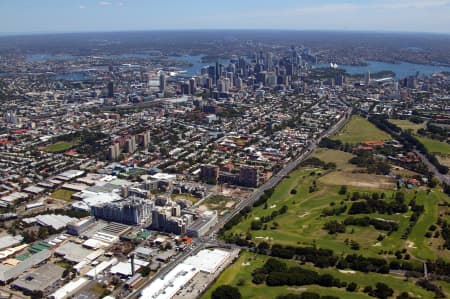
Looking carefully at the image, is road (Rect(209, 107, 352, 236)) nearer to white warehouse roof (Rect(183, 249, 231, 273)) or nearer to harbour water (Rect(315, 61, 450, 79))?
white warehouse roof (Rect(183, 249, 231, 273))

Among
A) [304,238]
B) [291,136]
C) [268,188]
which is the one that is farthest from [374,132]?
[304,238]

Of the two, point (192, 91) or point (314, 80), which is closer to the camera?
point (192, 91)

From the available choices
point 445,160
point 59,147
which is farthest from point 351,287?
point 59,147

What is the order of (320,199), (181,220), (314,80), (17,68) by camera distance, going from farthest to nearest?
(17,68) → (314,80) → (320,199) → (181,220)

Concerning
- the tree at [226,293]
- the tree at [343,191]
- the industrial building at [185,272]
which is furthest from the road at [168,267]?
the tree at [343,191]

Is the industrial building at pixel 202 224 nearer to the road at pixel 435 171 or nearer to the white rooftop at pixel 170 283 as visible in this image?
the white rooftop at pixel 170 283

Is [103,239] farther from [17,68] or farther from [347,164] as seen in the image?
[17,68]

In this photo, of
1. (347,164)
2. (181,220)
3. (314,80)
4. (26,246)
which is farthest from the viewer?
(314,80)
